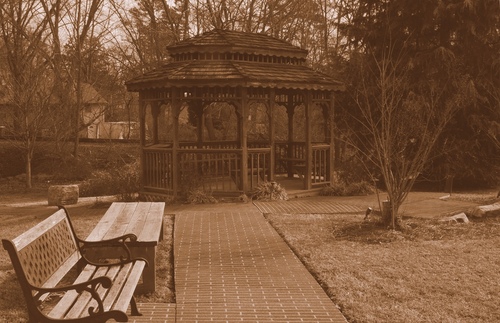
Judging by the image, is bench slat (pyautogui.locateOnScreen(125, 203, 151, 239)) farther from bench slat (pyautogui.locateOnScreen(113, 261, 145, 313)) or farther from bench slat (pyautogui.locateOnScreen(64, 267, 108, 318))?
bench slat (pyautogui.locateOnScreen(64, 267, 108, 318))

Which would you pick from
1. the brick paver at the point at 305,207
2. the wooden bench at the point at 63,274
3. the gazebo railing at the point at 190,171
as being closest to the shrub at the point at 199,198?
the gazebo railing at the point at 190,171

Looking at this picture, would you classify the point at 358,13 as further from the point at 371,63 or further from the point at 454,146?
the point at 454,146

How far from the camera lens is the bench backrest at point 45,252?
4367 millimetres

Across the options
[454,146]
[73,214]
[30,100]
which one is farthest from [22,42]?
[454,146]

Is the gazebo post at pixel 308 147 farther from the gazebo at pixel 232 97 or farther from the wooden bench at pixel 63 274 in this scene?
the wooden bench at pixel 63 274

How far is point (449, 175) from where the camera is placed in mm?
19000

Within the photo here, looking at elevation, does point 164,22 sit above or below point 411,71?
above

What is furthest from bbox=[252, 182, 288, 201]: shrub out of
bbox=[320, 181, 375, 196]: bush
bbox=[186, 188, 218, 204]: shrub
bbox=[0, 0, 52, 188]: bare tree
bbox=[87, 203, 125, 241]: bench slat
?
bbox=[0, 0, 52, 188]: bare tree

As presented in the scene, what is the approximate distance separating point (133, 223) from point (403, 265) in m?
3.65

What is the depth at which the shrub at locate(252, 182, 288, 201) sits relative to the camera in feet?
47.9

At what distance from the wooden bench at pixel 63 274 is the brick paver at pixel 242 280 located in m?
0.82

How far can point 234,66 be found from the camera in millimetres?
14828

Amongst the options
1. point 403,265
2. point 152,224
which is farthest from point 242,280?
point 403,265

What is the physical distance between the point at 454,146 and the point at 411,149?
4.52ft
